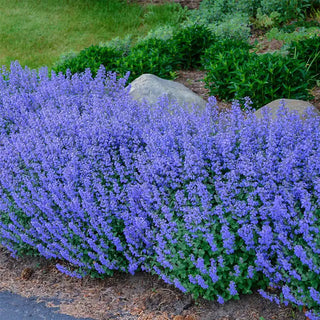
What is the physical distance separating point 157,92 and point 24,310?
286 cm

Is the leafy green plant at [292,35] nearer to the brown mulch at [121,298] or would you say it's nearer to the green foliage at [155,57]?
the green foliage at [155,57]

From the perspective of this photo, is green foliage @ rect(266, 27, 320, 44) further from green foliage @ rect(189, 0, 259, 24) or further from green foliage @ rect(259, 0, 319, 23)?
green foliage @ rect(189, 0, 259, 24)

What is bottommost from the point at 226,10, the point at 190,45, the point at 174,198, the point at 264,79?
the point at 226,10

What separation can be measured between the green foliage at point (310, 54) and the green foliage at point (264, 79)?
41 centimetres

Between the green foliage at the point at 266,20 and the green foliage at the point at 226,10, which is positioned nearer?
the green foliage at the point at 266,20

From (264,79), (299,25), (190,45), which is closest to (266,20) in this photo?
(299,25)

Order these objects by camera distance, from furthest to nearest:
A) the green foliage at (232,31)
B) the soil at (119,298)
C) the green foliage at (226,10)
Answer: the green foliage at (226,10) < the green foliage at (232,31) < the soil at (119,298)

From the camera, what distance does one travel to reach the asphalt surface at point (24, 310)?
3117 millimetres

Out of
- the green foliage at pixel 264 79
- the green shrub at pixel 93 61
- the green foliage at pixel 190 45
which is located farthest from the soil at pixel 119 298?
the green foliage at pixel 190 45

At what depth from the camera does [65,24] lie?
1080 centimetres

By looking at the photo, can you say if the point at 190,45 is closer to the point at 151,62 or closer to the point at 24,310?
the point at 151,62

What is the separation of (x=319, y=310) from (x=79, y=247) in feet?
5.63

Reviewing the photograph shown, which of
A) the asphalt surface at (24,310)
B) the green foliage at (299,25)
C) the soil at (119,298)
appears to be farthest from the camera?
the green foliage at (299,25)

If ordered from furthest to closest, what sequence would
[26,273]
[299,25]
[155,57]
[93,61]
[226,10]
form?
[226,10], [299,25], [93,61], [155,57], [26,273]
